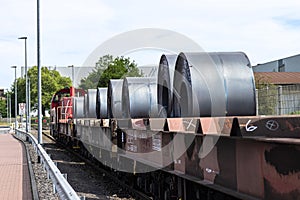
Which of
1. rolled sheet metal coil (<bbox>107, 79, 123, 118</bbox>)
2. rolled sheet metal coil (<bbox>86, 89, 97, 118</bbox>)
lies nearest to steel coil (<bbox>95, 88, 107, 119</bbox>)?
rolled sheet metal coil (<bbox>86, 89, 97, 118</bbox>)

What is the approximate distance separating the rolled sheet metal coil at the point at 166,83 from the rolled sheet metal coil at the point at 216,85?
3.56 ft

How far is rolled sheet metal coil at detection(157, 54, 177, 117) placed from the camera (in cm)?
1080

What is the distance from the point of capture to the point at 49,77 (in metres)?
93.3

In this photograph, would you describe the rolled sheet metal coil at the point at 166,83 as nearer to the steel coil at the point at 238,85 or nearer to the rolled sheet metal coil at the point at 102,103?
the steel coil at the point at 238,85

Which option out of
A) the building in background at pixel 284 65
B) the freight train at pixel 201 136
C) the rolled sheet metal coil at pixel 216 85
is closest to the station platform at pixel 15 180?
the freight train at pixel 201 136

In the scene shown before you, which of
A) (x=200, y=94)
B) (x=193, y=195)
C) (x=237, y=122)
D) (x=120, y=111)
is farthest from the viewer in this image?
(x=120, y=111)

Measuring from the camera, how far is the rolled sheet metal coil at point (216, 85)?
8.66m

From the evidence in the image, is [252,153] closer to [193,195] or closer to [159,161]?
[193,195]

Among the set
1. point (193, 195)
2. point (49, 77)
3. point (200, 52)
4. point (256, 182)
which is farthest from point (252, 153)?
point (49, 77)

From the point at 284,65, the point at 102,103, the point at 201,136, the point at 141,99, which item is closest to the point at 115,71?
the point at 102,103

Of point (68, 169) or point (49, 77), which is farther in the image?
point (49, 77)

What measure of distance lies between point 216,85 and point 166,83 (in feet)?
8.46

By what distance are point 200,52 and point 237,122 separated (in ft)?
14.4

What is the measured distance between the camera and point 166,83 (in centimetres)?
1116
